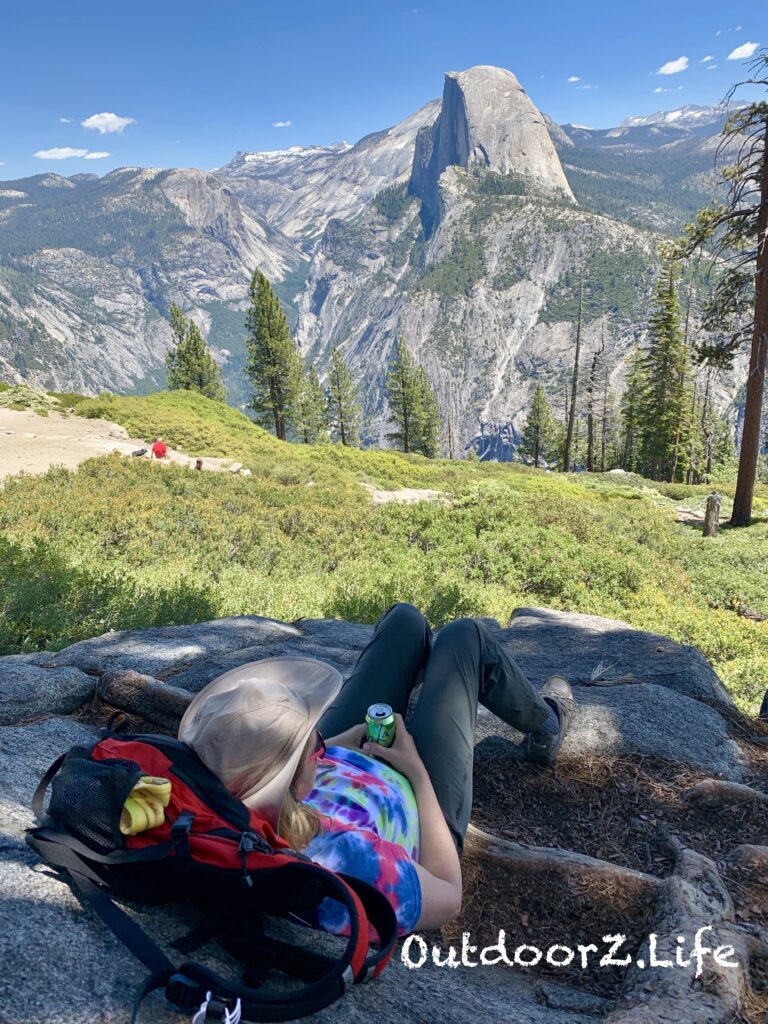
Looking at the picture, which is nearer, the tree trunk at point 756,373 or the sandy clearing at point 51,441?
the tree trunk at point 756,373

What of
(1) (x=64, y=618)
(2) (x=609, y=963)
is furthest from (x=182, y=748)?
(1) (x=64, y=618)

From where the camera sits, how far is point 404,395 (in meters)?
55.8

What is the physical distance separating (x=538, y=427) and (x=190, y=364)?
35816 millimetres

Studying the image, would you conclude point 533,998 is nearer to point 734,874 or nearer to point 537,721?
point 734,874

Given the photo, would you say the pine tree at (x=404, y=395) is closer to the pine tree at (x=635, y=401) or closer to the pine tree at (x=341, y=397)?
the pine tree at (x=341, y=397)

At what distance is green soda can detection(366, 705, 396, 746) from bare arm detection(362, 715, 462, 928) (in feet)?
0.10

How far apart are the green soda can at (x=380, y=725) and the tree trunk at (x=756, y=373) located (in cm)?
1602

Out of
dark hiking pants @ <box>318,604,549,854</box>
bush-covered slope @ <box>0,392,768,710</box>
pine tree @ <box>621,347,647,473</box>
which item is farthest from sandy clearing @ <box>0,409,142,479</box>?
pine tree @ <box>621,347,647,473</box>

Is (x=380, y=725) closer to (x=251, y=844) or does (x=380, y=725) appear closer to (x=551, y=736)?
(x=251, y=844)

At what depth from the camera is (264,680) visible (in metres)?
2.06

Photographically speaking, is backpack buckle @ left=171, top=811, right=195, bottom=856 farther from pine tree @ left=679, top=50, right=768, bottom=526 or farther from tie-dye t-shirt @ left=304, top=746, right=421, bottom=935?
pine tree @ left=679, top=50, right=768, bottom=526

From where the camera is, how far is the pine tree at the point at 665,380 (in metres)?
39.9

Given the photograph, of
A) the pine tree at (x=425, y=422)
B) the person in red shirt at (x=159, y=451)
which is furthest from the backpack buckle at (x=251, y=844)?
the pine tree at (x=425, y=422)

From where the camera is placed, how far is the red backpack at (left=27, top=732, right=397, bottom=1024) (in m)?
1.75
